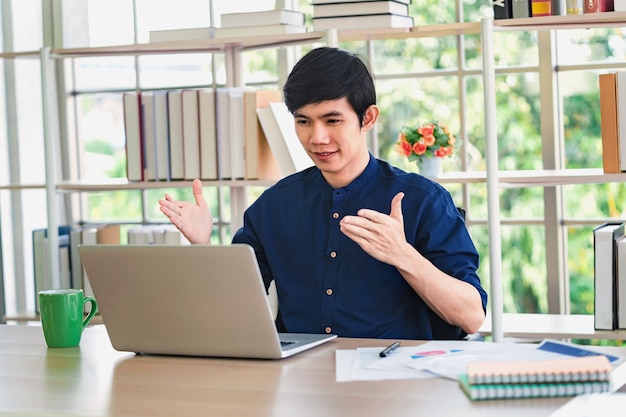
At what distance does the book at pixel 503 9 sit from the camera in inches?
114

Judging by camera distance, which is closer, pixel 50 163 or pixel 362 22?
pixel 362 22

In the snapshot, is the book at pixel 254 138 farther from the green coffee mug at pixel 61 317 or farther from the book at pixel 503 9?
the green coffee mug at pixel 61 317

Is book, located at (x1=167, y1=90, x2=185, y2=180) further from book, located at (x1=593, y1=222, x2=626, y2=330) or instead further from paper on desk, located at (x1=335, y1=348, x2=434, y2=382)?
paper on desk, located at (x1=335, y1=348, x2=434, y2=382)

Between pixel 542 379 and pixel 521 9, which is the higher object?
pixel 521 9

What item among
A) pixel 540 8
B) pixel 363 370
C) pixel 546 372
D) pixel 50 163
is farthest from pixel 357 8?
pixel 546 372

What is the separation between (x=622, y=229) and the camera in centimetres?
297

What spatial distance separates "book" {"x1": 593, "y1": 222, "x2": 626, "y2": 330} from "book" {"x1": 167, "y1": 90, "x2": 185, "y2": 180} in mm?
1333

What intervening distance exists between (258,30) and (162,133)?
0.49 m

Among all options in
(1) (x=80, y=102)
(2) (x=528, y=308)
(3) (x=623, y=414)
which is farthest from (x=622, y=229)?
(2) (x=528, y=308)

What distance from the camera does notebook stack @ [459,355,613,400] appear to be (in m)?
1.34

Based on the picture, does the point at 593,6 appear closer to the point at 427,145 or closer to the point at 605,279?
the point at 427,145

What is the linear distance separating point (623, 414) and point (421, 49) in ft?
9.81

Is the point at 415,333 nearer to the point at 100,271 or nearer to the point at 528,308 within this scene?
the point at 100,271

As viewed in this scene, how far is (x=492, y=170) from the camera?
2840 millimetres
